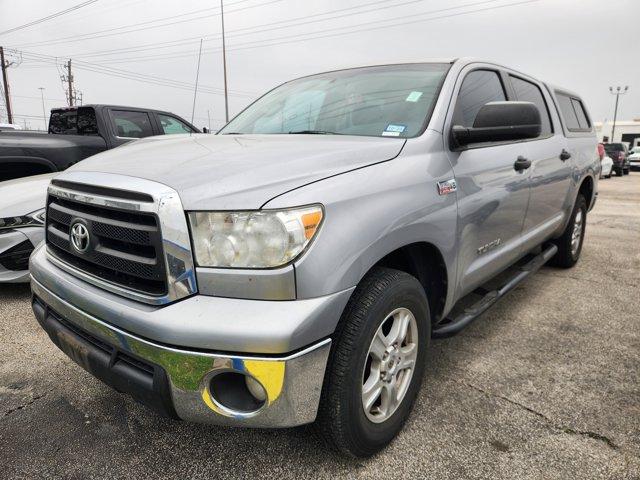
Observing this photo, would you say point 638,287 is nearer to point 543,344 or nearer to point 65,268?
point 543,344

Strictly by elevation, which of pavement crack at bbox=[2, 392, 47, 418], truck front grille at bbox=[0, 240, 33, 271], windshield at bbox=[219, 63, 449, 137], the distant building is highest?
windshield at bbox=[219, 63, 449, 137]

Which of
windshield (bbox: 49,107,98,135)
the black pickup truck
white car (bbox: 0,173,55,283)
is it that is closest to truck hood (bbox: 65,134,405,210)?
white car (bbox: 0,173,55,283)

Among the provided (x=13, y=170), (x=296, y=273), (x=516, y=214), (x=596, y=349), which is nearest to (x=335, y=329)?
(x=296, y=273)

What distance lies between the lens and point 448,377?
2.61m

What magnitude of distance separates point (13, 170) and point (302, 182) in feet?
17.2

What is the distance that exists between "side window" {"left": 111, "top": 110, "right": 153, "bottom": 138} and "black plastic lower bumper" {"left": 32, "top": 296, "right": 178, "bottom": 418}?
5.13 meters

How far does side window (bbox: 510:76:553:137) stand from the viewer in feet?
11.2

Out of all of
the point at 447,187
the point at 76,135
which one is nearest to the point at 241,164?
the point at 447,187

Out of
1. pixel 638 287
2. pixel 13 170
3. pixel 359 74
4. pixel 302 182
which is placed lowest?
pixel 638 287

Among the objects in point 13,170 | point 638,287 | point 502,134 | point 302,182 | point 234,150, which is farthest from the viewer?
point 13,170

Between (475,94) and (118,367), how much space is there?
236cm

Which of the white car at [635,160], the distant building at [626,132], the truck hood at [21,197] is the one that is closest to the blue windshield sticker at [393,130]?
the truck hood at [21,197]

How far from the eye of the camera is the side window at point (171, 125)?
6902mm

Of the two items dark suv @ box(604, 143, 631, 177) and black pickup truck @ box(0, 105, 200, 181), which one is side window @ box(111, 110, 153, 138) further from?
dark suv @ box(604, 143, 631, 177)
